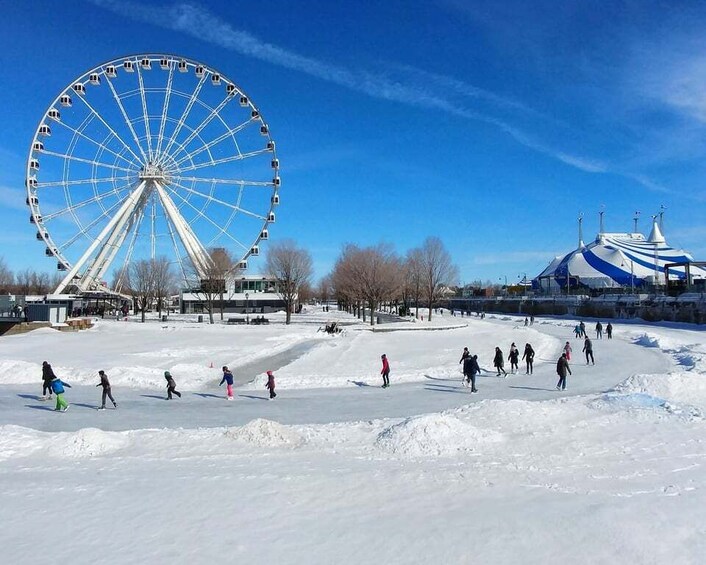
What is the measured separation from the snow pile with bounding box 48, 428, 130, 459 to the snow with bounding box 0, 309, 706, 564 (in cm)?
4

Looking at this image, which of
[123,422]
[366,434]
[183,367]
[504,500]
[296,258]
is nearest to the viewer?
[504,500]

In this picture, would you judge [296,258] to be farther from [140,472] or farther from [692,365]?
[140,472]

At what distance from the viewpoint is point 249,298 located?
8294 cm

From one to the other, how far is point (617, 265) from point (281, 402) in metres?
113

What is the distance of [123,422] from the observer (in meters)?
14.2

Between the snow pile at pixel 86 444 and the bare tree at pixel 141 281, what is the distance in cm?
5391

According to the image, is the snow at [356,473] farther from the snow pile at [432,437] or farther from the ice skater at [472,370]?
the ice skater at [472,370]

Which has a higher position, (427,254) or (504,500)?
(427,254)

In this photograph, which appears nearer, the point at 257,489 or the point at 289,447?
the point at 257,489

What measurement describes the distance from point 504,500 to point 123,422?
9.67 m

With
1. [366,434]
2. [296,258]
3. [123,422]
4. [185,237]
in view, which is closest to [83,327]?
[185,237]

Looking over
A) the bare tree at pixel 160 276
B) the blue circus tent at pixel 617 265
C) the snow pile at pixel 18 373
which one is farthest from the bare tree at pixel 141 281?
the blue circus tent at pixel 617 265

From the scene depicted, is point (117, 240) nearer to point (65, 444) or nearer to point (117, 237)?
point (117, 237)

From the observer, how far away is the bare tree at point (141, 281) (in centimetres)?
6800
